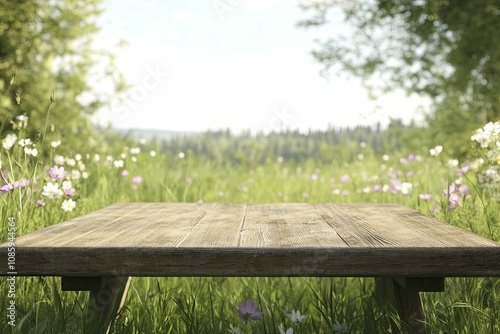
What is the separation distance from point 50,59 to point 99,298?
520cm

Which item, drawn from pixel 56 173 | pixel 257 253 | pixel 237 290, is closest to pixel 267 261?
pixel 257 253

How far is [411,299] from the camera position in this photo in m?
1.99

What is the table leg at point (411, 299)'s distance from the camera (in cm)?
181

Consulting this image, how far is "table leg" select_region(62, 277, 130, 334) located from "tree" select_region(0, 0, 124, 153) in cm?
442

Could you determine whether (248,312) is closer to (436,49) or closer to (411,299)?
(411,299)

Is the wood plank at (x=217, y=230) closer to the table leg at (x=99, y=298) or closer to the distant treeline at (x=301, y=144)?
the table leg at (x=99, y=298)

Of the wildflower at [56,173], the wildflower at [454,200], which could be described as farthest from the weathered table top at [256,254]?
the wildflower at [454,200]

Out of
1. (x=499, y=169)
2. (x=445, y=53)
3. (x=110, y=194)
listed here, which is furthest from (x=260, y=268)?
(x=445, y=53)

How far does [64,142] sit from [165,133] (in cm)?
147

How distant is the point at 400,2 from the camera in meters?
7.09

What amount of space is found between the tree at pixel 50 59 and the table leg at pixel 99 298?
442cm

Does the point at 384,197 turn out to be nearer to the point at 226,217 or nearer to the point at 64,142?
the point at 226,217

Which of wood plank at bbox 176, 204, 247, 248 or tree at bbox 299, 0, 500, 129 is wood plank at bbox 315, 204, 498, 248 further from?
tree at bbox 299, 0, 500, 129

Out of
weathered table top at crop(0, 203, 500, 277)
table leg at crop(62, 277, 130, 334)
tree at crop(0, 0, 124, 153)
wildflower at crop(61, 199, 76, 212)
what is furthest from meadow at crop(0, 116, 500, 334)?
tree at crop(0, 0, 124, 153)
